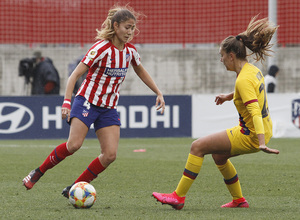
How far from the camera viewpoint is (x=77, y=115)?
593cm

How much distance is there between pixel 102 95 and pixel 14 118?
7.98 meters

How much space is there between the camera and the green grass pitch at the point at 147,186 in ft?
17.6

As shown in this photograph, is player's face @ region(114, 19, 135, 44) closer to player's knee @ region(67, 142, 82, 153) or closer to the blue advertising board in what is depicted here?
player's knee @ region(67, 142, 82, 153)

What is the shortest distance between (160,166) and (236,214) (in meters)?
3.73

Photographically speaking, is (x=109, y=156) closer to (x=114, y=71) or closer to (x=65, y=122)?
(x=114, y=71)

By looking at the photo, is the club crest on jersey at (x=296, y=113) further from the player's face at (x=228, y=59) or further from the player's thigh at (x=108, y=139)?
the player's face at (x=228, y=59)

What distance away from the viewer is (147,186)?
703 centimetres

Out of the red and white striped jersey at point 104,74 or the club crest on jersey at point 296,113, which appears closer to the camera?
the red and white striped jersey at point 104,74

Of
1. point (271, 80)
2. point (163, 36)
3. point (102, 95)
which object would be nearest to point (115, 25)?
point (102, 95)

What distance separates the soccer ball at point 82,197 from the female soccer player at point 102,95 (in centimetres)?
42

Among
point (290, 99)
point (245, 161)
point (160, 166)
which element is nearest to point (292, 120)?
point (290, 99)

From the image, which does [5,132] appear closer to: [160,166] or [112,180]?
[160,166]

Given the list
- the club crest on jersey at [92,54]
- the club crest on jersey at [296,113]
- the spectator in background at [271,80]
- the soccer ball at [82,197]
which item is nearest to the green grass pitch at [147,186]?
the soccer ball at [82,197]

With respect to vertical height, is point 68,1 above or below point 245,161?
above
